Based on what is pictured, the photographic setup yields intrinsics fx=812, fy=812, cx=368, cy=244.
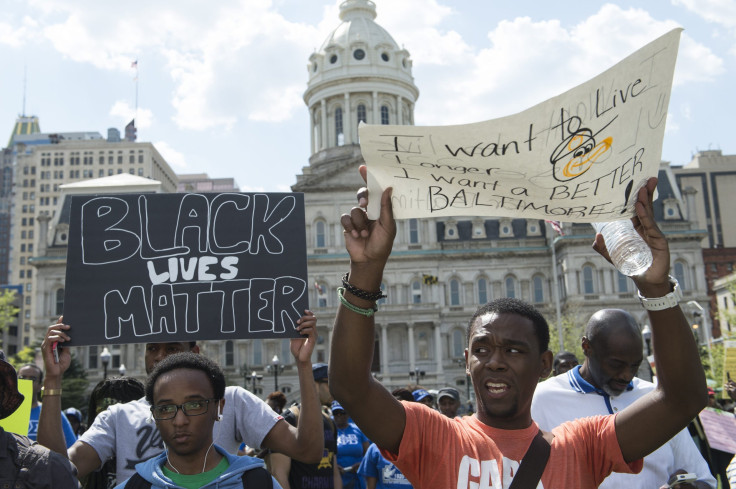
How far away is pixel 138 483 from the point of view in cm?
379

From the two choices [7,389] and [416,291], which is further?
[416,291]

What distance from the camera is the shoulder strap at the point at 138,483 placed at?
3768 mm

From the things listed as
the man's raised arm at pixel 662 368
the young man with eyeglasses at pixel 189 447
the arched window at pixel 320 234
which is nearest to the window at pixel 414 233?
the arched window at pixel 320 234

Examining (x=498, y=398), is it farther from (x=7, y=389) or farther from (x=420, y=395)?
(x=420, y=395)

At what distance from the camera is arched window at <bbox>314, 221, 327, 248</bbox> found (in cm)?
5519

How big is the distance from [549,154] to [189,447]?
2121mm

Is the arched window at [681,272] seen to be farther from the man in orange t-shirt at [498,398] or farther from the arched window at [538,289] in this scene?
the man in orange t-shirt at [498,398]

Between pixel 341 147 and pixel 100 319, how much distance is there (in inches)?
2401

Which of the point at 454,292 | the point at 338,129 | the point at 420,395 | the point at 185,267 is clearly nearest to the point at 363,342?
the point at 185,267

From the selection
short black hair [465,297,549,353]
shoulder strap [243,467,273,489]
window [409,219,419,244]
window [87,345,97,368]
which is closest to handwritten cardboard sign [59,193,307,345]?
shoulder strap [243,467,273,489]

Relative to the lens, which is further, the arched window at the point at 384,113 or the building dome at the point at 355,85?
the building dome at the point at 355,85

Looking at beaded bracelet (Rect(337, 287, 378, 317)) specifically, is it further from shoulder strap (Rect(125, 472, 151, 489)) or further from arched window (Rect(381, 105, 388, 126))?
A: arched window (Rect(381, 105, 388, 126))

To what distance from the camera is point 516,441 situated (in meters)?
3.24

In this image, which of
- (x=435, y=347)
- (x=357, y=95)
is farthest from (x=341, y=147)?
(x=435, y=347)
